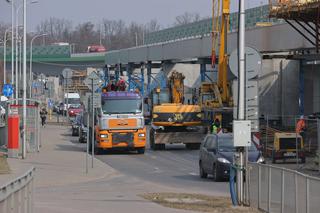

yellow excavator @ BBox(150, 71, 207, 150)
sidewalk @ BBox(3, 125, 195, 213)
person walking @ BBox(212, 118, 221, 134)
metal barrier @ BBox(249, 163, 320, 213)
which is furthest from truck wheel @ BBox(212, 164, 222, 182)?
person walking @ BBox(212, 118, 221, 134)

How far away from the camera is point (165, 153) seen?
4228 cm

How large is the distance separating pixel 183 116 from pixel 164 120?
3.37 ft

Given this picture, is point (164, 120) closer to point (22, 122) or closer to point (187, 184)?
point (22, 122)

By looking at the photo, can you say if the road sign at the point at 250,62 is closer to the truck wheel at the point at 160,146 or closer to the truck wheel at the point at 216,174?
the truck wheel at the point at 216,174

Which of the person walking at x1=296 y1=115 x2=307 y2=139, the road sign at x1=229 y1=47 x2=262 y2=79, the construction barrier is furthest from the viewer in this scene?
the person walking at x1=296 y1=115 x2=307 y2=139

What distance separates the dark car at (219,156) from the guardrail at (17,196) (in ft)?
45.5

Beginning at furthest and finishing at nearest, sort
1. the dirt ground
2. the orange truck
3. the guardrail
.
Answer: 1. the orange truck
2. the dirt ground
3. the guardrail

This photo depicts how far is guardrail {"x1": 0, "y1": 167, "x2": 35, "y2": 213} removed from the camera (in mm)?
9097

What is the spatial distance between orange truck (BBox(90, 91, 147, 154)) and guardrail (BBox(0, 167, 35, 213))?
2633 centimetres

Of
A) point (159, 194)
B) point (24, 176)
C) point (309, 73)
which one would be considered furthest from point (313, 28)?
point (24, 176)

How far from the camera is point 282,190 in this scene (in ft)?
52.1

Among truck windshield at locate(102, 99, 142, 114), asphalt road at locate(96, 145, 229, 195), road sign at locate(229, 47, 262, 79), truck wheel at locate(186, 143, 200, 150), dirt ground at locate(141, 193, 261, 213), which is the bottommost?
asphalt road at locate(96, 145, 229, 195)

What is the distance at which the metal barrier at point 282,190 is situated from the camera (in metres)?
13.9

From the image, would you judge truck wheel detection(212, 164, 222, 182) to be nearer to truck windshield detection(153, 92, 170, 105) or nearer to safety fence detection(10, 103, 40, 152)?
safety fence detection(10, 103, 40, 152)
